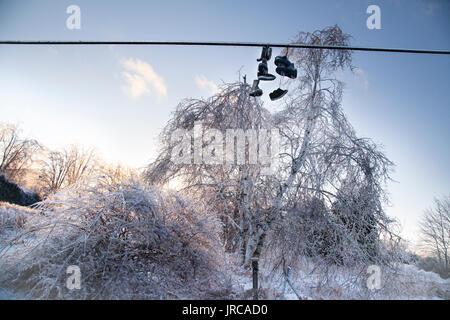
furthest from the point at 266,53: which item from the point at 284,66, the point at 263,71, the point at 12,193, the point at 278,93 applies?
the point at 12,193

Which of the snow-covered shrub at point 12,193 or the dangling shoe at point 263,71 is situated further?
the snow-covered shrub at point 12,193

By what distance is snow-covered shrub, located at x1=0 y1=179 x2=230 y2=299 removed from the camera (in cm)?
304

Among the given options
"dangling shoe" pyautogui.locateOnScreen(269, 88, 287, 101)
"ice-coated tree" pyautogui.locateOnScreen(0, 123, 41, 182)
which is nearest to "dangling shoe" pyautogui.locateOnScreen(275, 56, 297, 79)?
"dangling shoe" pyautogui.locateOnScreen(269, 88, 287, 101)

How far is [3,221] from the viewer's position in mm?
5926

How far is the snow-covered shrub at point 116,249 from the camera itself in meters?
3.04

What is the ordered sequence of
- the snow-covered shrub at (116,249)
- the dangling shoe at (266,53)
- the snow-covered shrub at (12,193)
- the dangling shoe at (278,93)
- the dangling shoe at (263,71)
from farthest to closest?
1. the snow-covered shrub at (12,193)
2. the dangling shoe at (278,93)
3. the dangling shoe at (263,71)
4. the dangling shoe at (266,53)
5. the snow-covered shrub at (116,249)

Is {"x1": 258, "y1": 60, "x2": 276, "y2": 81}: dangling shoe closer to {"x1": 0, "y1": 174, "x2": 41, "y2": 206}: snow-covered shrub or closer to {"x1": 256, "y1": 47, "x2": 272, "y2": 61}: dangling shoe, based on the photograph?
{"x1": 256, "y1": 47, "x2": 272, "y2": 61}: dangling shoe

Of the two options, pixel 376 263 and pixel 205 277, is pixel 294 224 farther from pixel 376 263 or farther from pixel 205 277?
pixel 205 277

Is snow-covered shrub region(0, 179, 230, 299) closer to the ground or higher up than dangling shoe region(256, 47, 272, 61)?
closer to the ground

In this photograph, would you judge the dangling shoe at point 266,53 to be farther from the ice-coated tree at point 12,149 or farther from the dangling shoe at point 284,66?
the ice-coated tree at point 12,149

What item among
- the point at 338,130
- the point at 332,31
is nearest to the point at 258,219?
the point at 338,130

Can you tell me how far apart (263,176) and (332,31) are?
5026 millimetres

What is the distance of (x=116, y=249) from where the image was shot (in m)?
3.39

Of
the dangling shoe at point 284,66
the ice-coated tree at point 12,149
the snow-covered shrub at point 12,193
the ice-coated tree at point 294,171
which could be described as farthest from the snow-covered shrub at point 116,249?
the ice-coated tree at point 12,149
